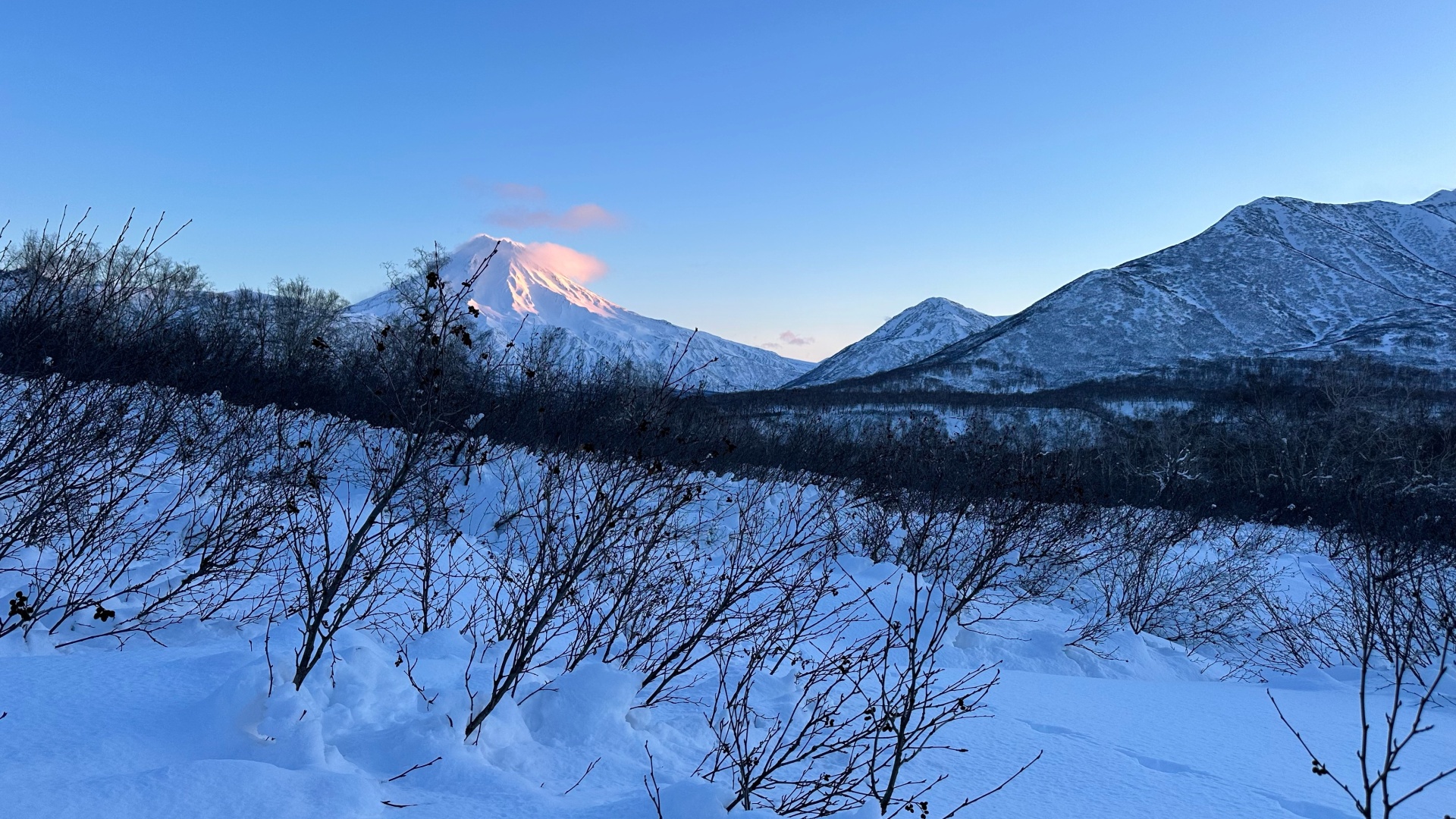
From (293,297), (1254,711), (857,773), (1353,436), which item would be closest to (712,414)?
(1254,711)

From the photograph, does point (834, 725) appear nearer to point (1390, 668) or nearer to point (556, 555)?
point (556, 555)

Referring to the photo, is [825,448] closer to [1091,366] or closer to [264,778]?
[264,778]

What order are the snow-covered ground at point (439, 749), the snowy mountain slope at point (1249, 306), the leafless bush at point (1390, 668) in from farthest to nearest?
the snowy mountain slope at point (1249, 306), the leafless bush at point (1390, 668), the snow-covered ground at point (439, 749)

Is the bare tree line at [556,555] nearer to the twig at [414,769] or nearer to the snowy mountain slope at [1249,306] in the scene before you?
the twig at [414,769]

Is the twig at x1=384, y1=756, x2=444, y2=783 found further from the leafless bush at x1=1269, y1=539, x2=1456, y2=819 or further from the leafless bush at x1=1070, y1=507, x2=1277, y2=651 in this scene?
the leafless bush at x1=1070, y1=507, x2=1277, y2=651

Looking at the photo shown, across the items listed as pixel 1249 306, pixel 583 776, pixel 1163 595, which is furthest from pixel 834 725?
pixel 1249 306

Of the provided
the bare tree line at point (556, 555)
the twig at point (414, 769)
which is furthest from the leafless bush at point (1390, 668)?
the twig at point (414, 769)
